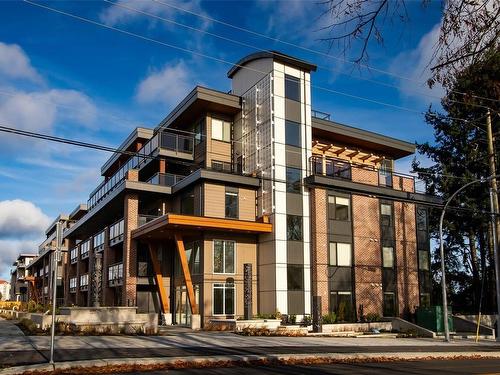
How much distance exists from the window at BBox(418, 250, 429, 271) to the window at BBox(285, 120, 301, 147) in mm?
13225

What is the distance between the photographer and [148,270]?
3772cm

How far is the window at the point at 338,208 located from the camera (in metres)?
36.7

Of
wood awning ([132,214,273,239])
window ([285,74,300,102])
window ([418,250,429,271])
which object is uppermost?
window ([285,74,300,102])

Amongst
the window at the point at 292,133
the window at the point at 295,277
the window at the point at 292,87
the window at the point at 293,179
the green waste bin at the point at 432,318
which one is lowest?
the green waste bin at the point at 432,318

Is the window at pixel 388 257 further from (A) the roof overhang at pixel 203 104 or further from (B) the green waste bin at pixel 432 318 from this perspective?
(A) the roof overhang at pixel 203 104

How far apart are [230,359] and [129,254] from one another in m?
22.4

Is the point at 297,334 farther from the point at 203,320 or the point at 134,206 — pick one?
the point at 134,206

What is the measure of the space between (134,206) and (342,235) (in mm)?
14427

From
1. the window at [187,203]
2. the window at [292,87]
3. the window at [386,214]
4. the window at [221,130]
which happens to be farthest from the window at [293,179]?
the window at [386,214]

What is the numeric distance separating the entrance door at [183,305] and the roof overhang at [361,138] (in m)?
14.6

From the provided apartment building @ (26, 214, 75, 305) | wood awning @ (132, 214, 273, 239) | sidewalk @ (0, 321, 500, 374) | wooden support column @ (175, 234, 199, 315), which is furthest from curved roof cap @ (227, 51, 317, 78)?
apartment building @ (26, 214, 75, 305)

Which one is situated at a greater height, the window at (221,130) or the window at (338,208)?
the window at (221,130)

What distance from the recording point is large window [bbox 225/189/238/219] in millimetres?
35406

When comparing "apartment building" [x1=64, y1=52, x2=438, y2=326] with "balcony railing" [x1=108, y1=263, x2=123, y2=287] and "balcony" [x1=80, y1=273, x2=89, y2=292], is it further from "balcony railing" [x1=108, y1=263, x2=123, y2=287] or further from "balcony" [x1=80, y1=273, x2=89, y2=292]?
"balcony" [x1=80, y1=273, x2=89, y2=292]
